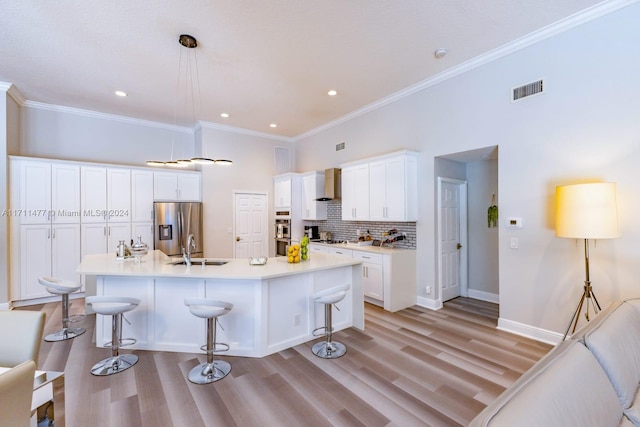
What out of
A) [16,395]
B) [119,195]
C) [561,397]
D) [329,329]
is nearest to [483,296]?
[329,329]

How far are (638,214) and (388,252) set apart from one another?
106 inches

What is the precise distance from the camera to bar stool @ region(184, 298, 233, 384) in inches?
103

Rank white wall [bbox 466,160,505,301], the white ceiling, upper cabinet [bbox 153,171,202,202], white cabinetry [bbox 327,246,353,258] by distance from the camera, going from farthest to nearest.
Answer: upper cabinet [bbox 153,171,202,202]
white cabinetry [bbox 327,246,353,258]
white wall [bbox 466,160,505,301]
the white ceiling

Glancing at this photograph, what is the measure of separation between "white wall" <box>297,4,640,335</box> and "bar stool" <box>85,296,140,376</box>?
4.09 metres

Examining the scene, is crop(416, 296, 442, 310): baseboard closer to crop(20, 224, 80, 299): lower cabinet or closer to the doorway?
the doorway

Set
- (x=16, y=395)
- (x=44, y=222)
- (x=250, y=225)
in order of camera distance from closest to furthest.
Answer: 1. (x=16, y=395)
2. (x=44, y=222)
3. (x=250, y=225)

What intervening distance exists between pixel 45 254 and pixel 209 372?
167 inches

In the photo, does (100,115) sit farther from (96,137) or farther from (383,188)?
(383,188)

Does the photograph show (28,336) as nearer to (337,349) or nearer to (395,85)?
(337,349)

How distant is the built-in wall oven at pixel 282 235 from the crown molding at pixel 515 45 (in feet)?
10.3

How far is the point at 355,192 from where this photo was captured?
545cm

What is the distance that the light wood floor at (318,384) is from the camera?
7.10 feet

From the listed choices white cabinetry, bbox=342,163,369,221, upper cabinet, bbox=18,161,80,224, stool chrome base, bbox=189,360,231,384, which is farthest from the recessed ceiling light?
upper cabinet, bbox=18,161,80,224

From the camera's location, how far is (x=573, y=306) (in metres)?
3.16
